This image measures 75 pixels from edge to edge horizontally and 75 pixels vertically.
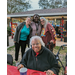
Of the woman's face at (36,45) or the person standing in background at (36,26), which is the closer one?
the woman's face at (36,45)

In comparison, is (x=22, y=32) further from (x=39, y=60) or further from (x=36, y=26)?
(x=39, y=60)

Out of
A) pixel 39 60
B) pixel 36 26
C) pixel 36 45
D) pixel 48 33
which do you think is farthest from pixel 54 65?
pixel 36 26

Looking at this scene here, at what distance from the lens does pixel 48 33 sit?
2.52 m

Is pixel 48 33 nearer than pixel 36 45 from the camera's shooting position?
No

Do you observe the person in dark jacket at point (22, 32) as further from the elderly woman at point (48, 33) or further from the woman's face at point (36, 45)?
the woman's face at point (36, 45)

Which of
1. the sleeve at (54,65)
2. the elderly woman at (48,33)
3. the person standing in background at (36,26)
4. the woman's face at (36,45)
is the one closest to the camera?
the sleeve at (54,65)

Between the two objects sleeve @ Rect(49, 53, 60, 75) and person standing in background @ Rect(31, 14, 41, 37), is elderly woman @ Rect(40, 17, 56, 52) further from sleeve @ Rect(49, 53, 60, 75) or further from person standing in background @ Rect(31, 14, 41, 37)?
Answer: sleeve @ Rect(49, 53, 60, 75)

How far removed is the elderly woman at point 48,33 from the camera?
2426 mm

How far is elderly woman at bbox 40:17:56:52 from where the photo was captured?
7.96 feet

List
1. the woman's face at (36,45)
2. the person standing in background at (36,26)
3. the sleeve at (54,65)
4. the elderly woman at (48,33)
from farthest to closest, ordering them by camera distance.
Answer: the person standing in background at (36,26), the elderly woman at (48,33), the woman's face at (36,45), the sleeve at (54,65)

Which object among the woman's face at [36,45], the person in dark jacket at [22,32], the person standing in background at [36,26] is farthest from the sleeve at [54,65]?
the person in dark jacket at [22,32]
